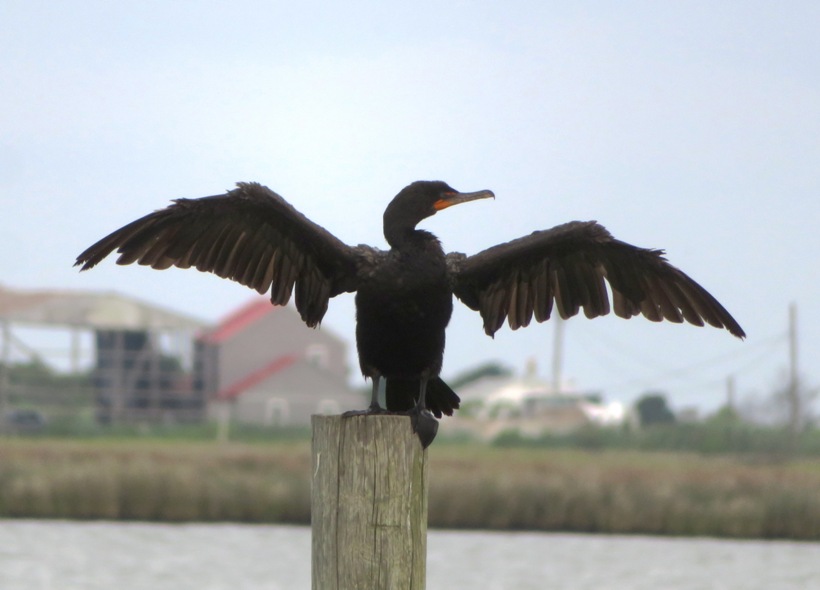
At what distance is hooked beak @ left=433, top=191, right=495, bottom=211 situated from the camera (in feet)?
16.9

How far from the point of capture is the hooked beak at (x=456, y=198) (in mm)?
5145

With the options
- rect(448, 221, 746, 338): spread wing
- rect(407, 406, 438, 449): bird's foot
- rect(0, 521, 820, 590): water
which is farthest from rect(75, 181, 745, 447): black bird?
rect(0, 521, 820, 590): water

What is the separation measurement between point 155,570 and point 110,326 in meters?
27.9

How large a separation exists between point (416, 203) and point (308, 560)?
13.4 metres

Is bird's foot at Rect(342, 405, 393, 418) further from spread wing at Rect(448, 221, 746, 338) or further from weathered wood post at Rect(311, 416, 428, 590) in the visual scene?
spread wing at Rect(448, 221, 746, 338)

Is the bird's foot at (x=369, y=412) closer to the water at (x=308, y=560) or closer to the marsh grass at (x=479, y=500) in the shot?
the water at (x=308, y=560)

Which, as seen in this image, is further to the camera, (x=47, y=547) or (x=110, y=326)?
(x=110, y=326)

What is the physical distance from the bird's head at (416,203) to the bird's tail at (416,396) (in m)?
0.59

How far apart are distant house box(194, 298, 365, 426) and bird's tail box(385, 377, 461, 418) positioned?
42.3 meters

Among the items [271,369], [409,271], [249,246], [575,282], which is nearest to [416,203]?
[409,271]

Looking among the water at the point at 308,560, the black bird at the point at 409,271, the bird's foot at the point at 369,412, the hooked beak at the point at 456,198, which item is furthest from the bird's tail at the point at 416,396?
the water at the point at 308,560

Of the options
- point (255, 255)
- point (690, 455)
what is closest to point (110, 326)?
point (690, 455)

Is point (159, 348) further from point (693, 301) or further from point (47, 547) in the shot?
point (693, 301)

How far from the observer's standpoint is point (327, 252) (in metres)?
5.21
